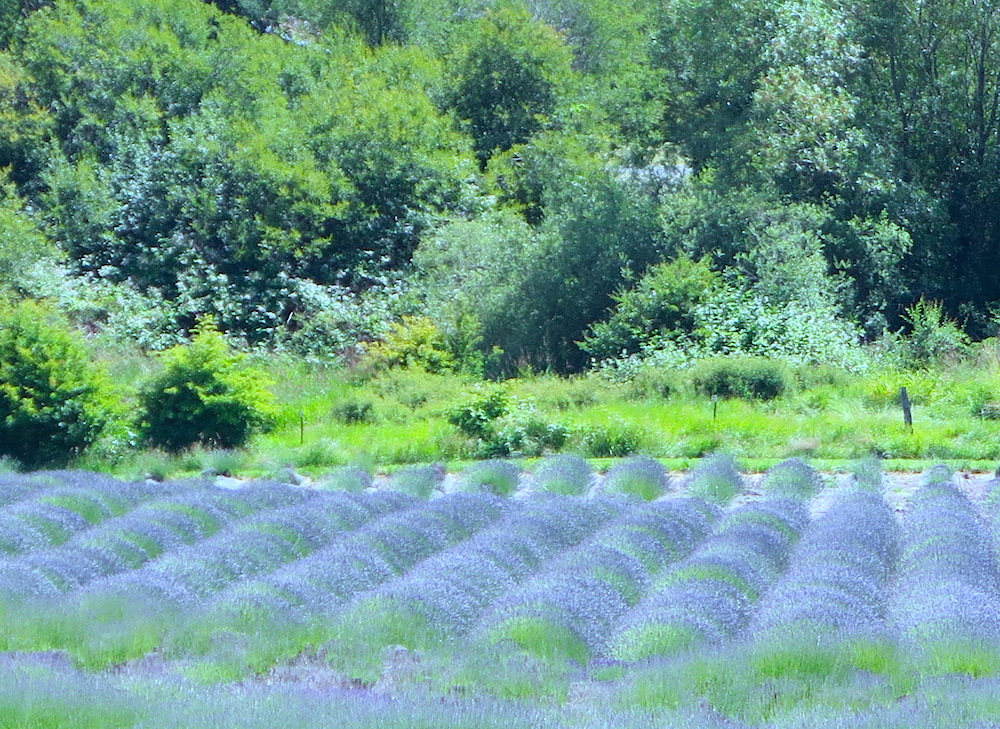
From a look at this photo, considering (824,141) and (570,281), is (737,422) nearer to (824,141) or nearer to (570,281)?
(570,281)

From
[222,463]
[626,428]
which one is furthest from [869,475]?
[222,463]

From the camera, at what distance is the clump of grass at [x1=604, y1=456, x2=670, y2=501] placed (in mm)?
16250

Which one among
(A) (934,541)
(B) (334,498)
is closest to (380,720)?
(A) (934,541)

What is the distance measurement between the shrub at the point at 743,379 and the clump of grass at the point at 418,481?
6351 millimetres

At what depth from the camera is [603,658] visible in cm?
848

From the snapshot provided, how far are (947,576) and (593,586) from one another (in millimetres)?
2805

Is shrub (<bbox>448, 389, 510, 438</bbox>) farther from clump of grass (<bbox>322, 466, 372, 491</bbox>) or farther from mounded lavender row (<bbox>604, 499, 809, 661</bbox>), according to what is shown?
mounded lavender row (<bbox>604, 499, 809, 661</bbox>)

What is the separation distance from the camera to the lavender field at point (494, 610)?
690cm

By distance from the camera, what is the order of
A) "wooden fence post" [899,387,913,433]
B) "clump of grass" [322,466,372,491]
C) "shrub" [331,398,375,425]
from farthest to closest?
"shrub" [331,398,375,425], "wooden fence post" [899,387,913,433], "clump of grass" [322,466,372,491]

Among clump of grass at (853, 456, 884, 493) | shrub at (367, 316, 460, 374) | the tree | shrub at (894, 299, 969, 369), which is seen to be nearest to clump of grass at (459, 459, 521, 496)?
clump of grass at (853, 456, 884, 493)

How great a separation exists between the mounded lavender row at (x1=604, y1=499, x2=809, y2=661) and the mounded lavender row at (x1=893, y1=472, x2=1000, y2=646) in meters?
1.09

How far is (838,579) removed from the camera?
32.7 feet

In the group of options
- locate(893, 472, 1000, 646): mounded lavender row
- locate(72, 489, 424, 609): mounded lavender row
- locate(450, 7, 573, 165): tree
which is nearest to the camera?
locate(893, 472, 1000, 646): mounded lavender row

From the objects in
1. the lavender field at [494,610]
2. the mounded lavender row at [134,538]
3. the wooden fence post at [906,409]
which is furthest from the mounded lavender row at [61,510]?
the wooden fence post at [906,409]
